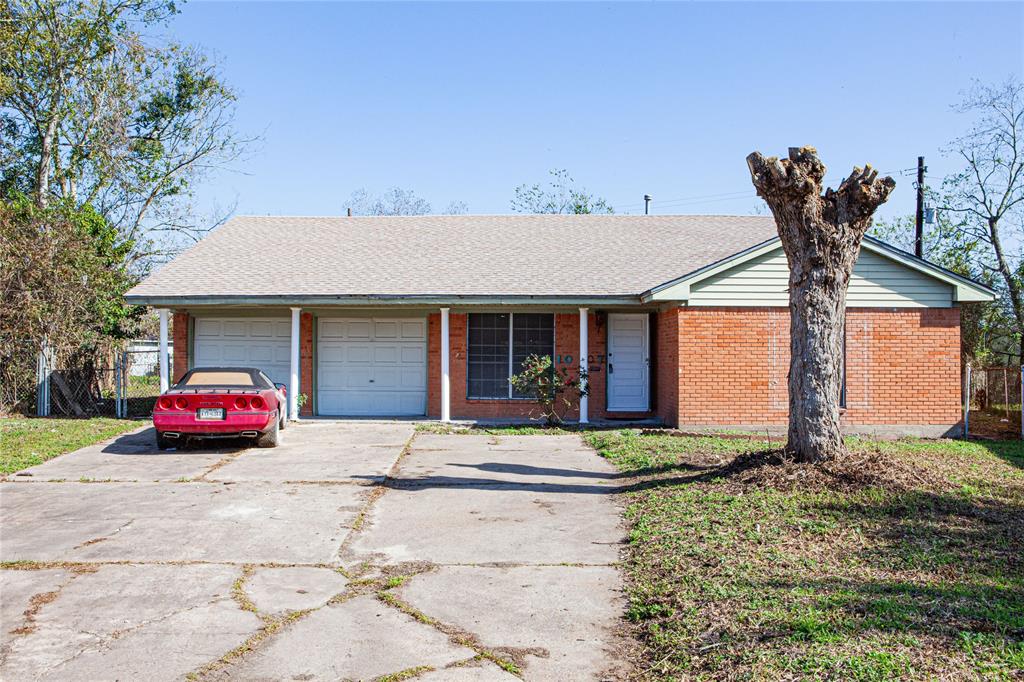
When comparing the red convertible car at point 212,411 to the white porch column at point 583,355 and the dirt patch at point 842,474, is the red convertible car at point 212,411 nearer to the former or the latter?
the white porch column at point 583,355

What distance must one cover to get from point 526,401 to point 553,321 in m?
1.76

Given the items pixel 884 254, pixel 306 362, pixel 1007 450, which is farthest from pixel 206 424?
pixel 1007 450

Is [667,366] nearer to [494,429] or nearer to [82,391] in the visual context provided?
[494,429]

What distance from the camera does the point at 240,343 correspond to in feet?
55.3

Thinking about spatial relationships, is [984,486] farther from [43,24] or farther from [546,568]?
[43,24]

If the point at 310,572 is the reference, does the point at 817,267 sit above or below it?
above

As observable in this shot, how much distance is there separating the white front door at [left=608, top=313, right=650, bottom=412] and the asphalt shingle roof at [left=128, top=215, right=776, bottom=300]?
100cm

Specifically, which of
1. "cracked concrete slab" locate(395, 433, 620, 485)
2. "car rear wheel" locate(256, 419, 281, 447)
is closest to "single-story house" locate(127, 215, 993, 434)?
"cracked concrete slab" locate(395, 433, 620, 485)

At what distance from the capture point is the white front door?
1622 cm

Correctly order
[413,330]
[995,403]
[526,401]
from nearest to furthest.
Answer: [526,401] < [413,330] < [995,403]

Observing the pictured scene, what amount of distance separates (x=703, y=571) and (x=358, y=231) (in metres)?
15.8

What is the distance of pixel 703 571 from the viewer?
18.3ft

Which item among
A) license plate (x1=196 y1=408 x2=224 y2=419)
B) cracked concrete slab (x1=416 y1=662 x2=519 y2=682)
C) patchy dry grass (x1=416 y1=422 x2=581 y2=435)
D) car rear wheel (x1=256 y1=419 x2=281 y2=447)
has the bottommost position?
cracked concrete slab (x1=416 y1=662 x2=519 y2=682)

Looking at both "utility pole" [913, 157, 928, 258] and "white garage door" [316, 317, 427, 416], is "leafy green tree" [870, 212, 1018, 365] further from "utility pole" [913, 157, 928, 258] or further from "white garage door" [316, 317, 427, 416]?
"white garage door" [316, 317, 427, 416]
